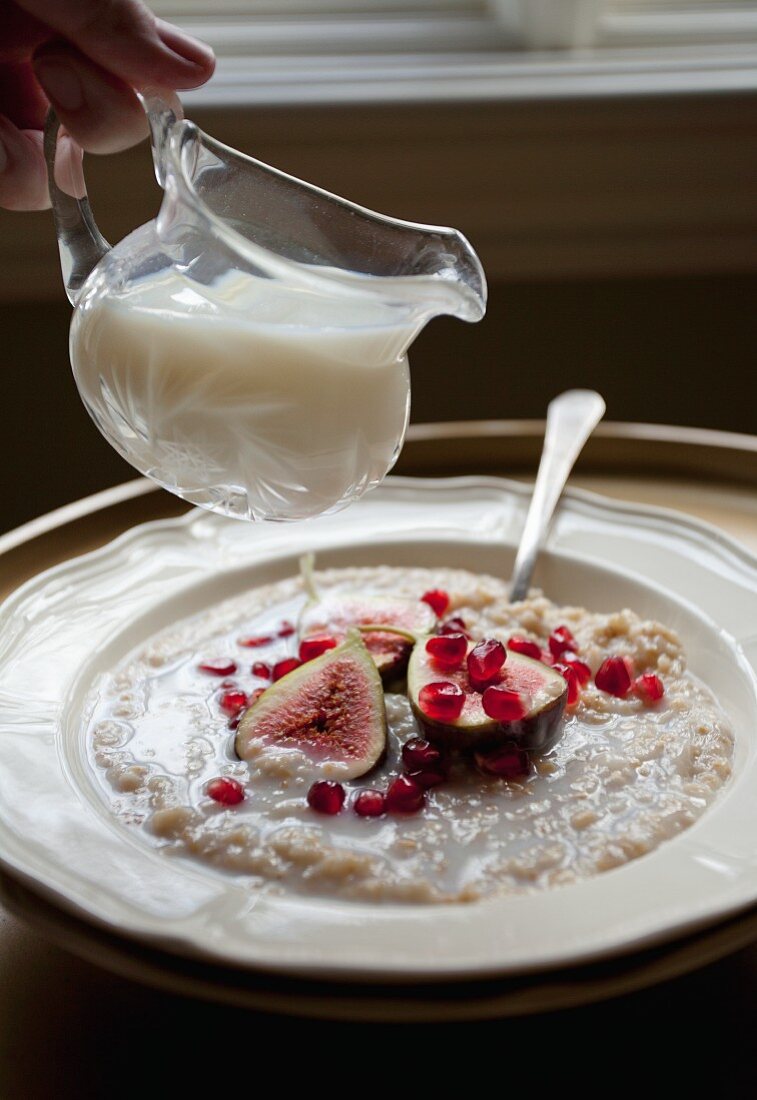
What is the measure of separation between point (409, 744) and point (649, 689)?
1.24 feet

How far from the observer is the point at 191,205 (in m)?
1.27

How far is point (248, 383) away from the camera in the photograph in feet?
4.29

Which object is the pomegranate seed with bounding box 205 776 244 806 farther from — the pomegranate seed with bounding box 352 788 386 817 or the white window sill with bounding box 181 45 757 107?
the white window sill with bounding box 181 45 757 107

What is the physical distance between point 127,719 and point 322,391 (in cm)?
60

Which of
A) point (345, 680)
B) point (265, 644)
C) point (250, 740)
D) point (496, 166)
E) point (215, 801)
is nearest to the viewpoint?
point (215, 801)

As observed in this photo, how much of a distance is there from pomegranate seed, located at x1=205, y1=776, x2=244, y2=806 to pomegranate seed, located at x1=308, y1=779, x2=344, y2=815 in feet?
0.29

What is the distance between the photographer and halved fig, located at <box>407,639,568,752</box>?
1.49 meters

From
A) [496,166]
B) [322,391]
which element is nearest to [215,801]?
[322,391]

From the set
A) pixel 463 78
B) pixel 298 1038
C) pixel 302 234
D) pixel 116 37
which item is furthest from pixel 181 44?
pixel 463 78

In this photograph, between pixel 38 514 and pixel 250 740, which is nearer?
pixel 250 740

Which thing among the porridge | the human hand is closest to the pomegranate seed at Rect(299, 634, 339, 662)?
the porridge

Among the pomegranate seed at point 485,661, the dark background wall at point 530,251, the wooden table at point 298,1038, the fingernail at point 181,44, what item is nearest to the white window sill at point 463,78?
the dark background wall at point 530,251

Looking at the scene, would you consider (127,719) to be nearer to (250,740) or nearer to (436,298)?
(250,740)

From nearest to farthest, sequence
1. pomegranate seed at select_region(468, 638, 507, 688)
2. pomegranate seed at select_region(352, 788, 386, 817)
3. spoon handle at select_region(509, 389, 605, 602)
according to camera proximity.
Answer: pomegranate seed at select_region(352, 788, 386, 817) < pomegranate seed at select_region(468, 638, 507, 688) < spoon handle at select_region(509, 389, 605, 602)
